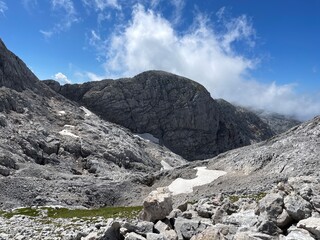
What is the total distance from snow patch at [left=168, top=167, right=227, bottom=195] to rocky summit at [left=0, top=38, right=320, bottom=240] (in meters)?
0.25

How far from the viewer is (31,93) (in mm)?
183000

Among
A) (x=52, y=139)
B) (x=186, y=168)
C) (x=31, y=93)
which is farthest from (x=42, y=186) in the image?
(x=31, y=93)

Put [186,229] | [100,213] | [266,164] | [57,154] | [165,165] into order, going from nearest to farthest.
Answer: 1. [186,229]
2. [100,213]
3. [266,164]
4. [57,154]
5. [165,165]

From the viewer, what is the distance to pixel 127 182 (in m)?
95.0

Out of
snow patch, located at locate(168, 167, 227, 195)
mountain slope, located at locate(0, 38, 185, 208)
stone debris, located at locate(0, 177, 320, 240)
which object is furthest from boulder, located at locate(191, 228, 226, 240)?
snow patch, located at locate(168, 167, 227, 195)

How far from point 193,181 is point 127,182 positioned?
17.2 meters

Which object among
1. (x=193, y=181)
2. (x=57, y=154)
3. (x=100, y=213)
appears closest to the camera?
(x=100, y=213)

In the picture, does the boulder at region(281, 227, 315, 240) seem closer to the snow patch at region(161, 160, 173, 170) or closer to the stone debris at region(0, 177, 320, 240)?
the stone debris at region(0, 177, 320, 240)

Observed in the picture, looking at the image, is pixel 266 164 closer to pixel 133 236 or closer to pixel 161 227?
pixel 161 227

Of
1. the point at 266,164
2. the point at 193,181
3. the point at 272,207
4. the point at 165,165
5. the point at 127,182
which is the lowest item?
the point at 272,207

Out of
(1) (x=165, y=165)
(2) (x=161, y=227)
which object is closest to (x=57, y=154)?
(1) (x=165, y=165)

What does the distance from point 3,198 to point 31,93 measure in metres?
114

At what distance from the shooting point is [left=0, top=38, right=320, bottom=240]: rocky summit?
19.8 m

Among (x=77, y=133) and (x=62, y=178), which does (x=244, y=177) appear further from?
(x=77, y=133)
